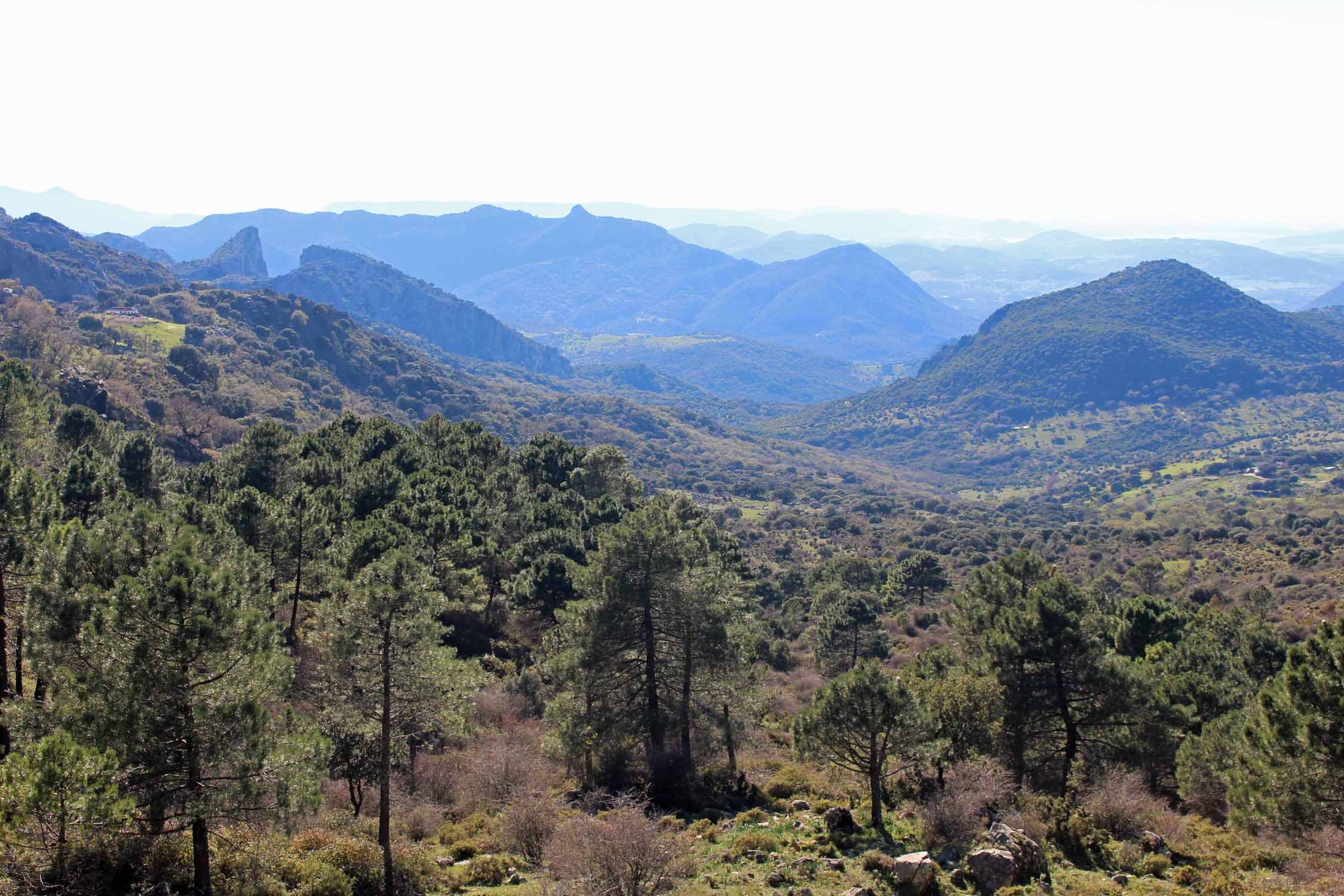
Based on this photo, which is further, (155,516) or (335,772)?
(335,772)

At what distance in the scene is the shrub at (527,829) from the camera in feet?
74.9

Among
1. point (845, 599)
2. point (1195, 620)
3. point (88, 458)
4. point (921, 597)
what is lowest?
point (921, 597)

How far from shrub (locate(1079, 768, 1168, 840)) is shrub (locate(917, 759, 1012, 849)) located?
262 centimetres

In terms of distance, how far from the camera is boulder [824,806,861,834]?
25.1 m

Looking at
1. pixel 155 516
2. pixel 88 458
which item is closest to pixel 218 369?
pixel 88 458

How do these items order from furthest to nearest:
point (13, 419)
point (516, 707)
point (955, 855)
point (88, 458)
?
point (13, 419)
point (88, 458)
point (516, 707)
point (955, 855)

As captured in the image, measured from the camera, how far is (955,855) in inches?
887

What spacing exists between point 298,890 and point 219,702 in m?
4.88

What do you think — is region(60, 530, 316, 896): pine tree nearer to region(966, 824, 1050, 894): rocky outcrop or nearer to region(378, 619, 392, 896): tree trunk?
region(378, 619, 392, 896): tree trunk

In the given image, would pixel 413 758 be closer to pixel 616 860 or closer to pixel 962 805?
pixel 616 860

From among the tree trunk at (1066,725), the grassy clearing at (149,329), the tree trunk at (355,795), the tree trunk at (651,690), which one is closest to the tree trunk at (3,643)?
the tree trunk at (355,795)

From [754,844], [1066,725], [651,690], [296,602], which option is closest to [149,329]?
[296,602]

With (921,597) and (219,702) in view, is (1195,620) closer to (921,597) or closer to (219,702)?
(921,597)

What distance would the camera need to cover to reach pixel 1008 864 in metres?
20.3
